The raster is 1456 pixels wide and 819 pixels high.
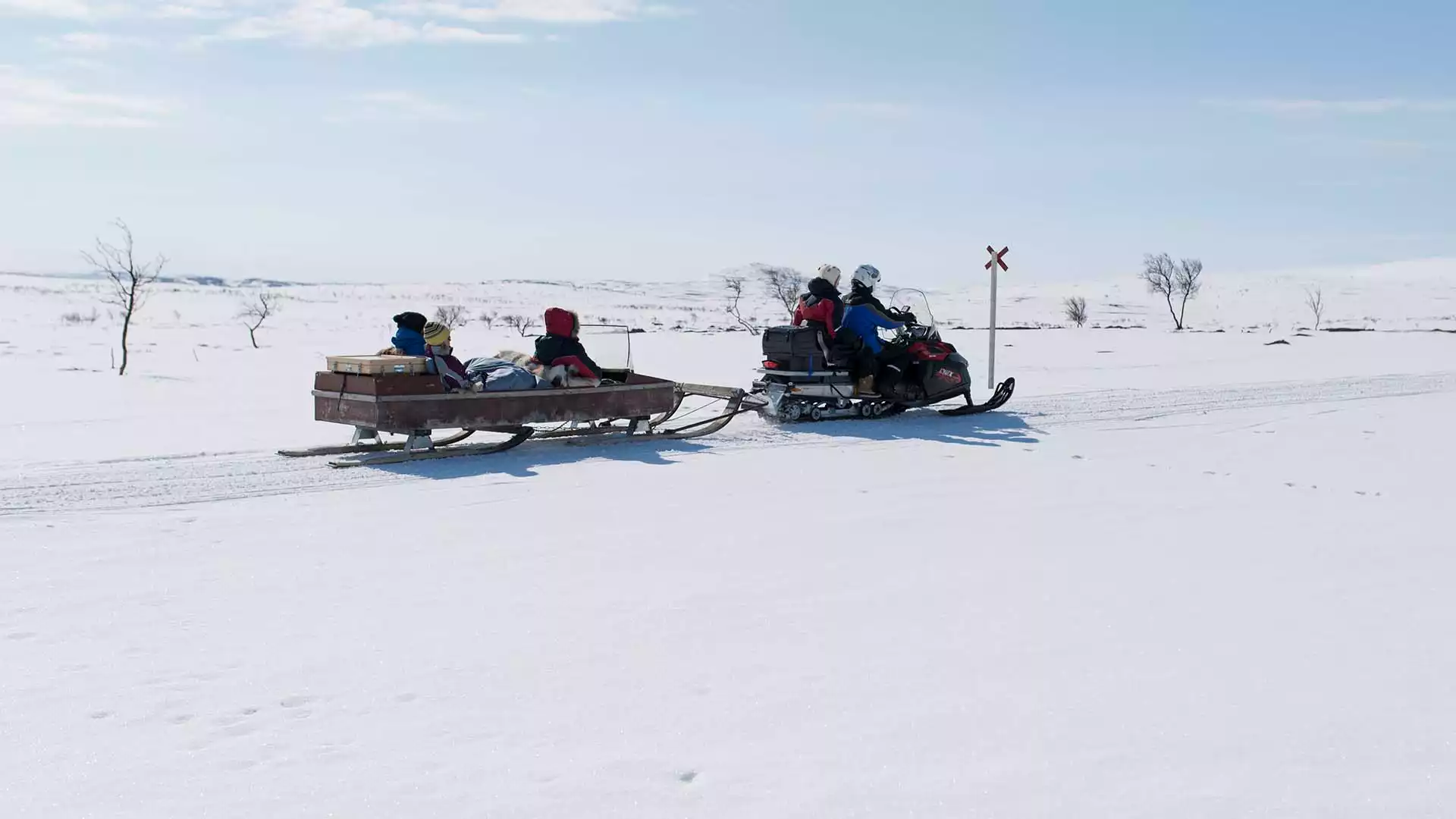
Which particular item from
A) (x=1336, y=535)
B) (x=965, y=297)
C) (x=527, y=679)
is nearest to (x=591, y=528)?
(x=527, y=679)

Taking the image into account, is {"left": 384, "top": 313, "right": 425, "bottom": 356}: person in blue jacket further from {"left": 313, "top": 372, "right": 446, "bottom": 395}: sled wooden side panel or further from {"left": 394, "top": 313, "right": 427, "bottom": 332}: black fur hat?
{"left": 313, "top": 372, "right": 446, "bottom": 395}: sled wooden side panel

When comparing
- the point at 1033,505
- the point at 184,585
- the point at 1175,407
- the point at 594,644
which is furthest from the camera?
the point at 1175,407

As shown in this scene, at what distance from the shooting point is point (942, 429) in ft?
44.1

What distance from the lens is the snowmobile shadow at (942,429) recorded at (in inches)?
498

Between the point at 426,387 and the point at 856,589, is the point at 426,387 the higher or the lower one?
the higher one

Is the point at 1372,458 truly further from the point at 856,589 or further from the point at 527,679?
the point at 527,679

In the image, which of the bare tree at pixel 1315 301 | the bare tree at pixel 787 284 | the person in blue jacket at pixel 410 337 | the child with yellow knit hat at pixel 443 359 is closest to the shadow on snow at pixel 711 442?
the child with yellow knit hat at pixel 443 359

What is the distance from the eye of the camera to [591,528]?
7.79 meters

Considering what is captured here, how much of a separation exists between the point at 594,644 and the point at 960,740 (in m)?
1.76

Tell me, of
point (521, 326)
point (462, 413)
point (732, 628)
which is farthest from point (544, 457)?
point (521, 326)

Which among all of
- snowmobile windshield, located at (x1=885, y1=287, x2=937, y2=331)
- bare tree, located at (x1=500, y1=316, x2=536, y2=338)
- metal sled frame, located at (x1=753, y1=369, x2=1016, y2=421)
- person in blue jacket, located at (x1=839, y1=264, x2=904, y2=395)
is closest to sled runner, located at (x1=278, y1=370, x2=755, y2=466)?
metal sled frame, located at (x1=753, y1=369, x2=1016, y2=421)

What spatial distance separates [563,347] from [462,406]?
4.77 ft

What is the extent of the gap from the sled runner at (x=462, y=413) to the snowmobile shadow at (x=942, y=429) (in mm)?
1664

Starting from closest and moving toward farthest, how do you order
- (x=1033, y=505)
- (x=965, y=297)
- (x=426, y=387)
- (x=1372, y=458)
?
(x=1033, y=505) < (x=426, y=387) < (x=1372, y=458) < (x=965, y=297)
